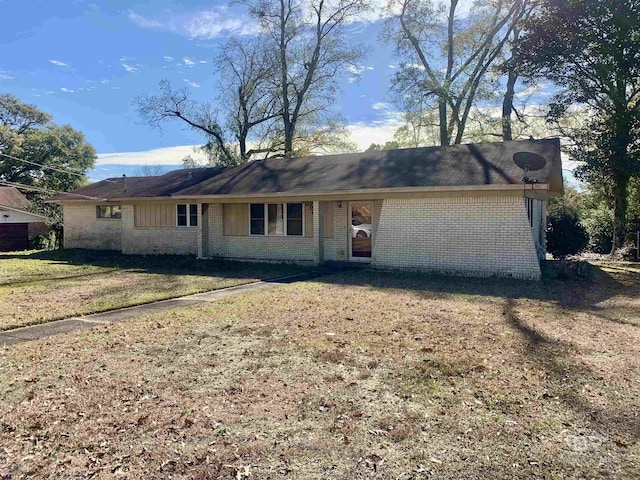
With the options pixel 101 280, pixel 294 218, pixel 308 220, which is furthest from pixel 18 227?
pixel 308 220

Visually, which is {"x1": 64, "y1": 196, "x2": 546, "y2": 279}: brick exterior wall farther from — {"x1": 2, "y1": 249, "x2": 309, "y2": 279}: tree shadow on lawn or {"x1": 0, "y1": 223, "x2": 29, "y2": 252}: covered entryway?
{"x1": 0, "y1": 223, "x2": 29, "y2": 252}: covered entryway

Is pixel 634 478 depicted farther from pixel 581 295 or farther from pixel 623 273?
pixel 623 273

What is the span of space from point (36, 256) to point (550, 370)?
21.7 m

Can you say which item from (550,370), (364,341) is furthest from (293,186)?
(550,370)

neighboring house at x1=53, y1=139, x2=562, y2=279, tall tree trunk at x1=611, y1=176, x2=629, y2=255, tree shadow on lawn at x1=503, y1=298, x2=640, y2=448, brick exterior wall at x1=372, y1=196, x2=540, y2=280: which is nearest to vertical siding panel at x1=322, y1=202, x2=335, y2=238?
neighboring house at x1=53, y1=139, x2=562, y2=279

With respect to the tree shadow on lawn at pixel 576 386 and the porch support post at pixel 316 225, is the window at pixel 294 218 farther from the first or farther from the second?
the tree shadow on lawn at pixel 576 386

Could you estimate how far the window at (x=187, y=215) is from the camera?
18.7 meters

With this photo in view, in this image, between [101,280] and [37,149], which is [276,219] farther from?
[37,149]

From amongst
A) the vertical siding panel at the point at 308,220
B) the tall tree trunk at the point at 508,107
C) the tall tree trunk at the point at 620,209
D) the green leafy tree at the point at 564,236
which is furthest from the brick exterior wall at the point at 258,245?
the tall tree trunk at the point at 508,107

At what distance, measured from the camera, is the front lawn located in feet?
28.8

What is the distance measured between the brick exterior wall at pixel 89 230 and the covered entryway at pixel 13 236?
Result: 216 inches

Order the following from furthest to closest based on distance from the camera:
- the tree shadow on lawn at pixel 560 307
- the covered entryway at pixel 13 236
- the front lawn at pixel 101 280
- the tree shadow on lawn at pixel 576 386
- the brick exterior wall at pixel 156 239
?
1. the covered entryway at pixel 13 236
2. the brick exterior wall at pixel 156 239
3. the front lawn at pixel 101 280
4. the tree shadow on lawn at pixel 560 307
5. the tree shadow on lawn at pixel 576 386

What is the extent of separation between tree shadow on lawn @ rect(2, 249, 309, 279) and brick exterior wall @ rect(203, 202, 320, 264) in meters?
0.49

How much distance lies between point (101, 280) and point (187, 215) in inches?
254
